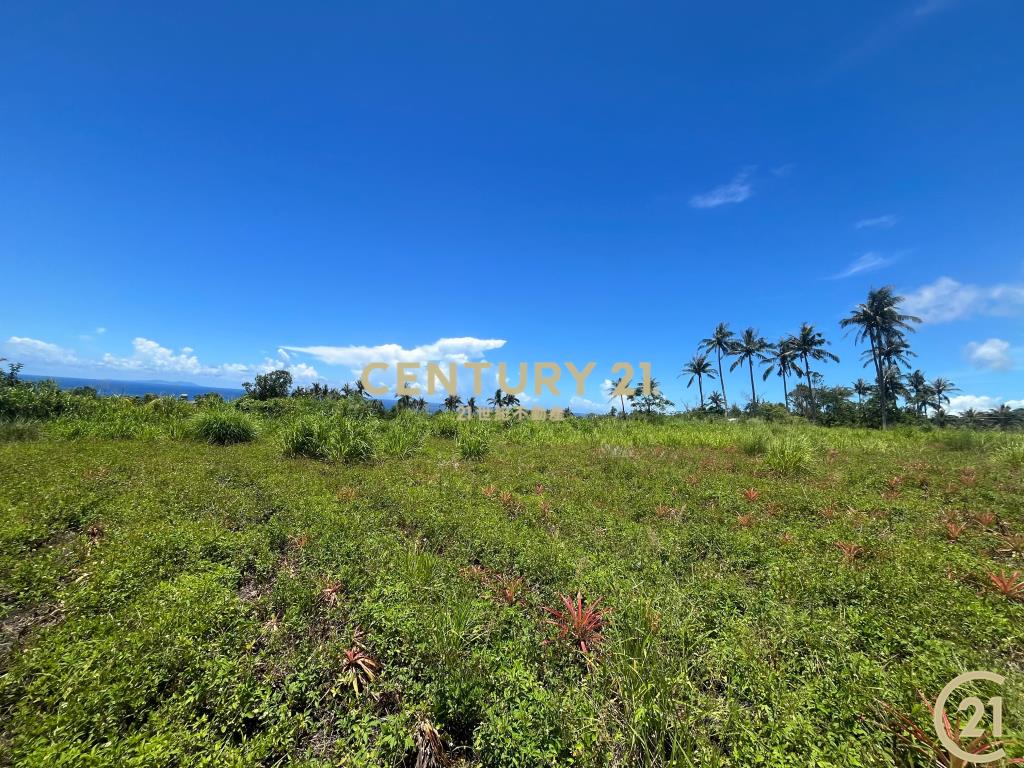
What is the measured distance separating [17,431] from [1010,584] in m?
17.8

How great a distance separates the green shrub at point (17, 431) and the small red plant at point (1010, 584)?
17.3 meters

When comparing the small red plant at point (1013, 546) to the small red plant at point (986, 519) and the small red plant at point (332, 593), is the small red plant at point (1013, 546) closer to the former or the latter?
the small red plant at point (986, 519)

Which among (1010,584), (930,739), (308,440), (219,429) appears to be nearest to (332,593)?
(930,739)

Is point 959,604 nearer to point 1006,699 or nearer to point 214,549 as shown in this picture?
point 1006,699

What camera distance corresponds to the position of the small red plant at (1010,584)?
3.59 meters

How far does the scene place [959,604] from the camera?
3402mm

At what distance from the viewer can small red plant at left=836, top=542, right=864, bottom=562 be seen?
14.7 ft

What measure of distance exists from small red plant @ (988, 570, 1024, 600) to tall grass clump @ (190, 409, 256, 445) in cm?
1461

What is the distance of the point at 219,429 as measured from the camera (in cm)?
1134

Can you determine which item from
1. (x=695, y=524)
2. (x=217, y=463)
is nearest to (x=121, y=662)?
(x=695, y=524)

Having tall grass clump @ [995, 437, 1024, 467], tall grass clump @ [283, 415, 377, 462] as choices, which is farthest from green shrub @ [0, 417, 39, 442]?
tall grass clump @ [995, 437, 1024, 467]

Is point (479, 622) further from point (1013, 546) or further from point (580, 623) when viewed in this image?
point (1013, 546)

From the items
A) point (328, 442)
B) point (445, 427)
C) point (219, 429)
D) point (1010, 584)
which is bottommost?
point (1010, 584)

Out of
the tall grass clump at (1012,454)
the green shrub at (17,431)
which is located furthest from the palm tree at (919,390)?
the green shrub at (17,431)
